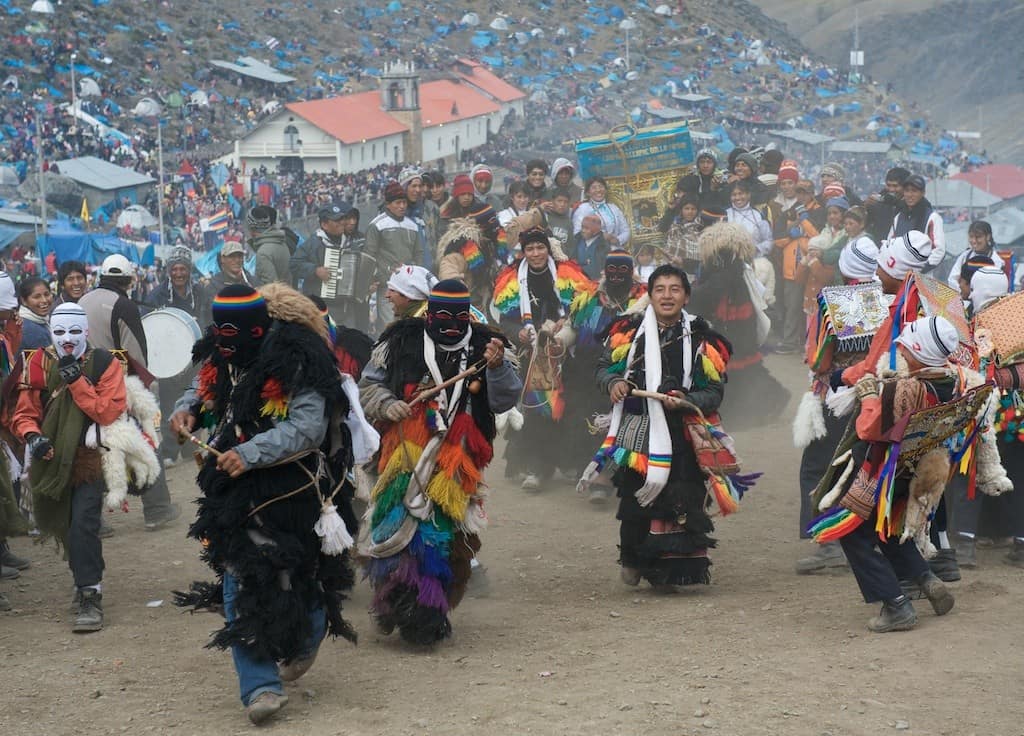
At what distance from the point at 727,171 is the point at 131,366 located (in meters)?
9.63

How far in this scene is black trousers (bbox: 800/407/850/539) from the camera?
9.04 metres

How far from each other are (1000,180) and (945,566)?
3781cm

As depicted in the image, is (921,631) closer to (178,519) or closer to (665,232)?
(178,519)

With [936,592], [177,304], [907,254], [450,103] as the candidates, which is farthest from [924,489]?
[450,103]

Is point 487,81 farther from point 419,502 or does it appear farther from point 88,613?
point 419,502

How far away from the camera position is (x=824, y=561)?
30.5 feet

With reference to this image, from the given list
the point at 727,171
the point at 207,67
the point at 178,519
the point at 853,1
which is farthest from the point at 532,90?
the point at 178,519

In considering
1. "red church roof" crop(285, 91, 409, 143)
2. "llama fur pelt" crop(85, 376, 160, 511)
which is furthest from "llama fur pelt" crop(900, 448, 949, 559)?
"red church roof" crop(285, 91, 409, 143)

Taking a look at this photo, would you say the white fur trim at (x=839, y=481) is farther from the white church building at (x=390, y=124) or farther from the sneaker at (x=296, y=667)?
the white church building at (x=390, y=124)

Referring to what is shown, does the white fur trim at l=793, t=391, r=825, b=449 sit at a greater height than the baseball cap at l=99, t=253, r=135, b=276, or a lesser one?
lesser

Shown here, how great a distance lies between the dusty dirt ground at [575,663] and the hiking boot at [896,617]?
9cm

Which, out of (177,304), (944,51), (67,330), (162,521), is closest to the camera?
(67,330)

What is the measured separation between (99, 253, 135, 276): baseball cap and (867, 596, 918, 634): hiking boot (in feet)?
19.9

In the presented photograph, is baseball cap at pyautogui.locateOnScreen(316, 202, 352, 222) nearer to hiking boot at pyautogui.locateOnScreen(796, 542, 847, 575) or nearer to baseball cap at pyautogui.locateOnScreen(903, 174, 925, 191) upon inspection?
baseball cap at pyautogui.locateOnScreen(903, 174, 925, 191)
